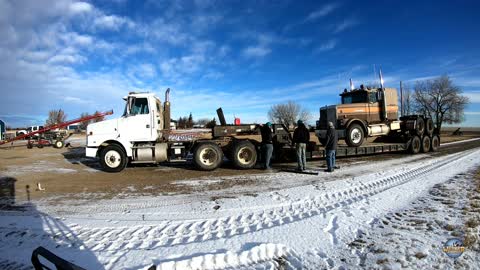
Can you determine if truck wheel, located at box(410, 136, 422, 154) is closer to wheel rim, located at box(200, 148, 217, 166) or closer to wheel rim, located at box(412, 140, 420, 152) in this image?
wheel rim, located at box(412, 140, 420, 152)

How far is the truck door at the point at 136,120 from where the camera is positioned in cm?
1065

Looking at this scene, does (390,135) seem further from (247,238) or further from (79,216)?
(79,216)

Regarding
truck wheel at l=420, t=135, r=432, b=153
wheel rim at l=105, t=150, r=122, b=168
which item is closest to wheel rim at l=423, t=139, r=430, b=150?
truck wheel at l=420, t=135, r=432, b=153

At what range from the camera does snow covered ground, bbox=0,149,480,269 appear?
11.5ft

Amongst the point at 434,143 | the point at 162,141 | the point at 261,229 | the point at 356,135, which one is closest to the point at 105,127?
the point at 162,141

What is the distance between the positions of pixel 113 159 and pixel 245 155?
5.17 m

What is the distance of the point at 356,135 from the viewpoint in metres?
12.8

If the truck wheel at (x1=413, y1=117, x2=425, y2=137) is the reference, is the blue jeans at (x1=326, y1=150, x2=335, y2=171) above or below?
below

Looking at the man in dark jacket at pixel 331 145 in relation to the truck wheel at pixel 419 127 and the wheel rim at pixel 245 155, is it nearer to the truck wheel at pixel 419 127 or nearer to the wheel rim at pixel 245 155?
the wheel rim at pixel 245 155

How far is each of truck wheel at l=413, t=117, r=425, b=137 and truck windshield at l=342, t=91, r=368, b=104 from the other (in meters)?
3.36

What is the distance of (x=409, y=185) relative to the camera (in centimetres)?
736

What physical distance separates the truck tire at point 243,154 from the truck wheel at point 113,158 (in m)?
4.34

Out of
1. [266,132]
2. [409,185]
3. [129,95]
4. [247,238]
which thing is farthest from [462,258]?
[129,95]

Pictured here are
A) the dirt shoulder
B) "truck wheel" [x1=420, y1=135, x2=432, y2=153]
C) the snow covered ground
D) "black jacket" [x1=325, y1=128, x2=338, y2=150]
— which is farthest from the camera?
"truck wheel" [x1=420, y1=135, x2=432, y2=153]
